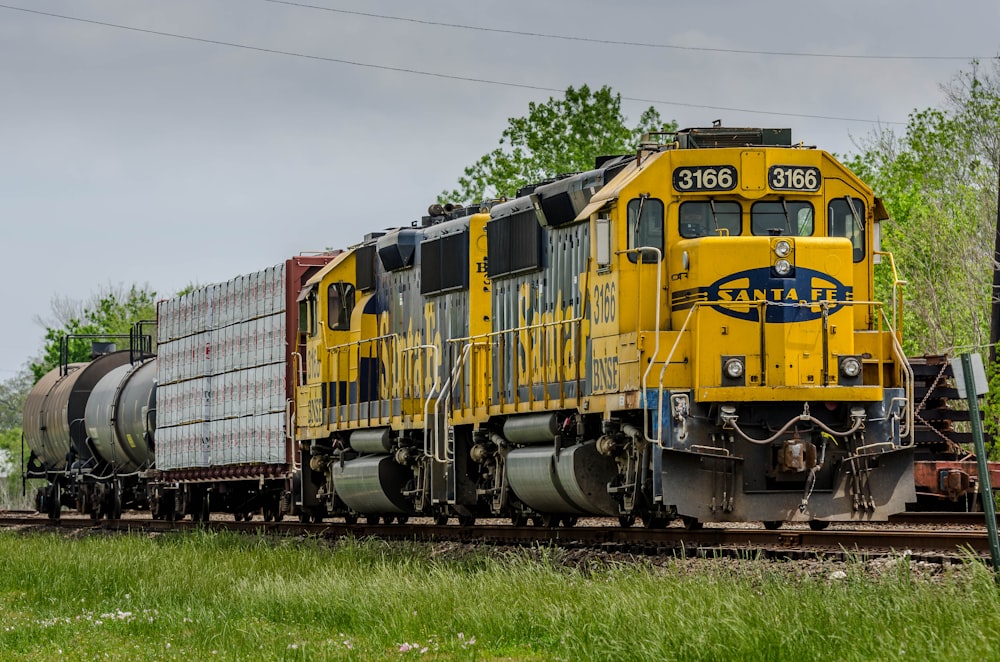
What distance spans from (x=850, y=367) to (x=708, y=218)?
2.04 meters

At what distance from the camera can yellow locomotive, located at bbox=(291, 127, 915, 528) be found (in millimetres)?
14000

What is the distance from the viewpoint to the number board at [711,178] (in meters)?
14.7

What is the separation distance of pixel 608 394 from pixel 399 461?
5464mm

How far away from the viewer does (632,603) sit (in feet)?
32.3

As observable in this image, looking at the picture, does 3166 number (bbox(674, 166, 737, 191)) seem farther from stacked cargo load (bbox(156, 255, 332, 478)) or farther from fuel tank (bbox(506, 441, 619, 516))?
stacked cargo load (bbox(156, 255, 332, 478))

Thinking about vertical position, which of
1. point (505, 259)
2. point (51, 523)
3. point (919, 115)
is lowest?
point (51, 523)

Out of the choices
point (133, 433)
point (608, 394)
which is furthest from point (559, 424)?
point (133, 433)

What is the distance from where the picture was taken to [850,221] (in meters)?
15.0

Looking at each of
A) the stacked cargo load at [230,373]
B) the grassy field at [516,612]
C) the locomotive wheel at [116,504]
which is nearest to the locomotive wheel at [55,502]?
the locomotive wheel at [116,504]

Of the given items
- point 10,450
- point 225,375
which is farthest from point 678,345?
point 10,450

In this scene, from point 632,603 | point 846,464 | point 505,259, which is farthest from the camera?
point 505,259

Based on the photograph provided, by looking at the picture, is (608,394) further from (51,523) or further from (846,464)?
(51,523)

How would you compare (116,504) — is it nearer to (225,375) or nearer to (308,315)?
(225,375)

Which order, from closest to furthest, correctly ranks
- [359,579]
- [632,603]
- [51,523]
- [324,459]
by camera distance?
[632,603], [359,579], [324,459], [51,523]
